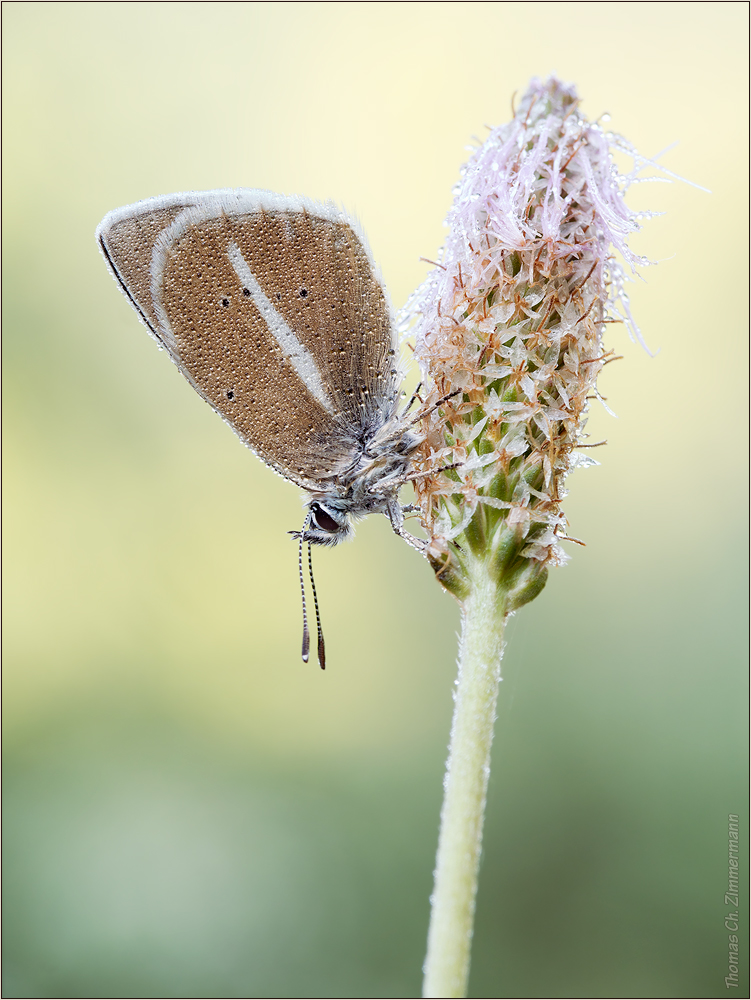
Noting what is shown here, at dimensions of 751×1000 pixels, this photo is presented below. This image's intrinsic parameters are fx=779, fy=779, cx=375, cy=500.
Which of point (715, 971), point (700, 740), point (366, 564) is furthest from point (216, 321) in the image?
point (715, 971)

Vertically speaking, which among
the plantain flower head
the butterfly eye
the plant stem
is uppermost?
the plantain flower head

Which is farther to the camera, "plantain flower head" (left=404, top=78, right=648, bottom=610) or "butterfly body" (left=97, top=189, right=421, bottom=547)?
"butterfly body" (left=97, top=189, right=421, bottom=547)

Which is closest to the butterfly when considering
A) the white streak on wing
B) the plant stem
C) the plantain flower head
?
the white streak on wing

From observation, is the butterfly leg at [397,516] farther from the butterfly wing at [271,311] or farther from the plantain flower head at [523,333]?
the plantain flower head at [523,333]

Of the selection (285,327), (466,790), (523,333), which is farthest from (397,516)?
(466,790)

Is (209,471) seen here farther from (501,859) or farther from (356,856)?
(501,859)

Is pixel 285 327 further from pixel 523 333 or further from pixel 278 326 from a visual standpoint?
pixel 523 333

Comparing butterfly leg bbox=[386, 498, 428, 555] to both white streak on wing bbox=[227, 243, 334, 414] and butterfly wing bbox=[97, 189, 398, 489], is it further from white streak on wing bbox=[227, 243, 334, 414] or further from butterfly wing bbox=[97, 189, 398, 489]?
white streak on wing bbox=[227, 243, 334, 414]
